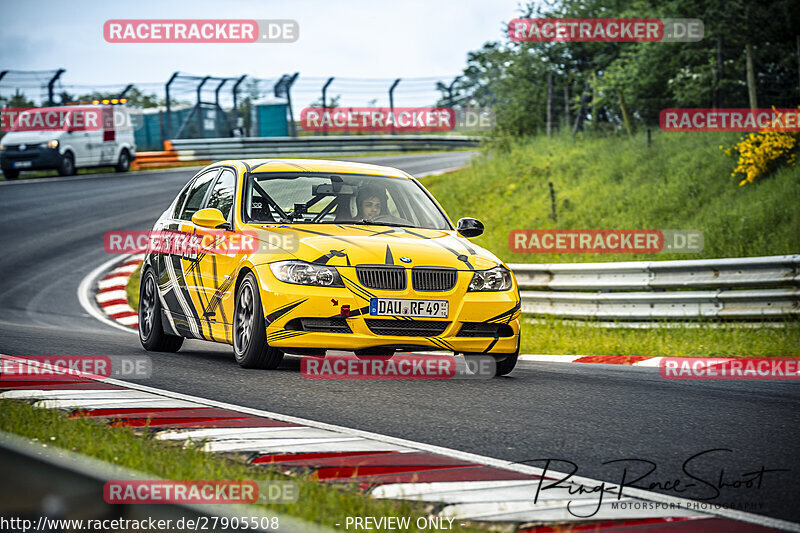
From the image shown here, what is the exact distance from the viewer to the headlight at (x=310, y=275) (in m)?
7.04

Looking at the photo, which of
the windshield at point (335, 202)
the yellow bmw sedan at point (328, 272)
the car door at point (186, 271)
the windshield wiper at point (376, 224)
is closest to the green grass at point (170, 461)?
the yellow bmw sedan at point (328, 272)

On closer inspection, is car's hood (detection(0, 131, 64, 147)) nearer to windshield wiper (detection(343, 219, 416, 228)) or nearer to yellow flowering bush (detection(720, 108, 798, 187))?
yellow flowering bush (detection(720, 108, 798, 187))

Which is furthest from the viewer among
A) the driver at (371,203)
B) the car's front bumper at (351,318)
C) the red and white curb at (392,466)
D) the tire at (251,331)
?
the driver at (371,203)

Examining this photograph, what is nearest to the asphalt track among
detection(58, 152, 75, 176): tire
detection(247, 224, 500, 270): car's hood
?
detection(247, 224, 500, 270): car's hood

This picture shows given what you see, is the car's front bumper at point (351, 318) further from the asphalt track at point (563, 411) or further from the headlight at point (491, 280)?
the asphalt track at point (563, 411)

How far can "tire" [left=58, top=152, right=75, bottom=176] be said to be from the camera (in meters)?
28.7

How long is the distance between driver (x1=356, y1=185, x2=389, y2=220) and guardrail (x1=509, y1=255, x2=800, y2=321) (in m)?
4.37

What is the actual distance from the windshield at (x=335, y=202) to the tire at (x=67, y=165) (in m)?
22.0

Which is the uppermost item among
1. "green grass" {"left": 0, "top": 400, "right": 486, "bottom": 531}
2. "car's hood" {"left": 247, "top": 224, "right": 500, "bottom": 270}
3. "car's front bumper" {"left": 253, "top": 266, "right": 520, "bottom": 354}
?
"car's hood" {"left": 247, "top": 224, "right": 500, "bottom": 270}

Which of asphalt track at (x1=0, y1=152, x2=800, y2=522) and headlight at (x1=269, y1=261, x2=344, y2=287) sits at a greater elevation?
headlight at (x1=269, y1=261, x2=344, y2=287)

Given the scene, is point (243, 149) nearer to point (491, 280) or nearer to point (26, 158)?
point (26, 158)

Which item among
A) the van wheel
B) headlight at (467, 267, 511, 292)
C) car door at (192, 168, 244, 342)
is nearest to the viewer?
headlight at (467, 267, 511, 292)

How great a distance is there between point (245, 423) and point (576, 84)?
64.8 ft

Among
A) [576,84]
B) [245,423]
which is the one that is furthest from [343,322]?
[576,84]
